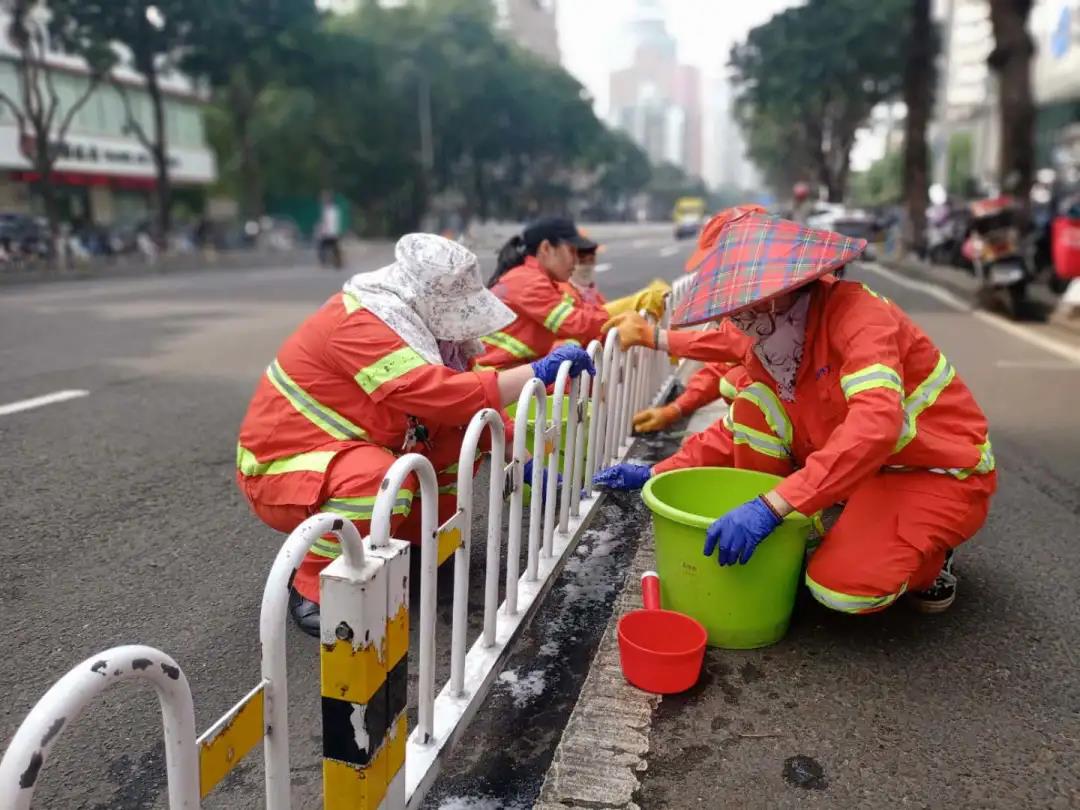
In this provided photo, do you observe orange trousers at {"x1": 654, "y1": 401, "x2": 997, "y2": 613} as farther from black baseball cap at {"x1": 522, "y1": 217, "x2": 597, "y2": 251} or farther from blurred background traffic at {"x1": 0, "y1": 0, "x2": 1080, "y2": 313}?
blurred background traffic at {"x1": 0, "y1": 0, "x2": 1080, "y2": 313}

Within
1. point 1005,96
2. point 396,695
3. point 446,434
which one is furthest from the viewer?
point 1005,96

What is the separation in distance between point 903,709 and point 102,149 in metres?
37.8

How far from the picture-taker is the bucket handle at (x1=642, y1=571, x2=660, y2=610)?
8.99ft

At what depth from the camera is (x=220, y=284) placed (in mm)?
16484

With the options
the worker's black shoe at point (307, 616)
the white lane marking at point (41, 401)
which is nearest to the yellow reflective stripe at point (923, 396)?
the worker's black shoe at point (307, 616)

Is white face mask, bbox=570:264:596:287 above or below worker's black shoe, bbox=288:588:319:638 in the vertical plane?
above

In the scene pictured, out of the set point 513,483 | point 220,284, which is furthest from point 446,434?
point 220,284

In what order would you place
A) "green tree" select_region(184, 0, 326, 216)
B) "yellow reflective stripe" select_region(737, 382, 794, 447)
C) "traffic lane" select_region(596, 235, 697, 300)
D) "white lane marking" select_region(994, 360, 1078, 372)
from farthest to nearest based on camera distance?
"green tree" select_region(184, 0, 326, 216) → "traffic lane" select_region(596, 235, 697, 300) → "white lane marking" select_region(994, 360, 1078, 372) → "yellow reflective stripe" select_region(737, 382, 794, 447)

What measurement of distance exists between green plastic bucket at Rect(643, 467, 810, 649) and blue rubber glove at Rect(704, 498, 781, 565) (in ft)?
0.27

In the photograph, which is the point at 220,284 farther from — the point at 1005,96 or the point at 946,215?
the point at 946,215

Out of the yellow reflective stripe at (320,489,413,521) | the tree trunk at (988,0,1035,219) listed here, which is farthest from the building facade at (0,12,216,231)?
the yellow reflective stripe at (320,489,413,521)

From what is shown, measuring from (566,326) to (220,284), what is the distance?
13729 millimetres

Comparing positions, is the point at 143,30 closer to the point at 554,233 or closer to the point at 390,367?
the point at 554,233

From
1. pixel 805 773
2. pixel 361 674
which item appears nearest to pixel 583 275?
pixel 805 773
